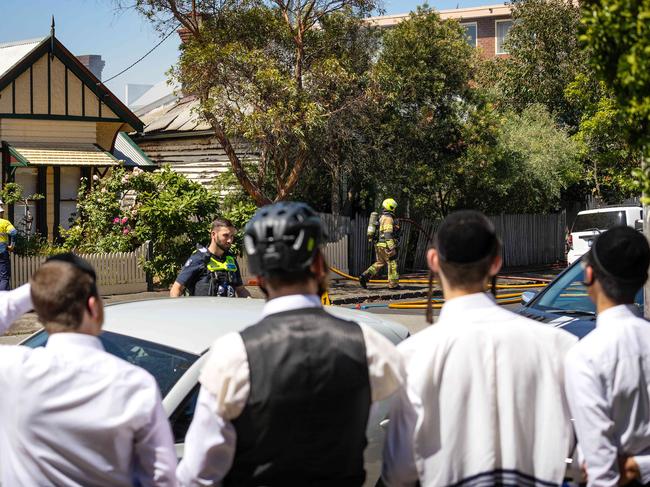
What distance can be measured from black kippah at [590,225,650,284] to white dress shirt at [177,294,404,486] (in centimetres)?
98

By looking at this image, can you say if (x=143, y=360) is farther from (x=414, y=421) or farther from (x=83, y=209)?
(x=83, y=209)

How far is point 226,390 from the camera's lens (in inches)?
107

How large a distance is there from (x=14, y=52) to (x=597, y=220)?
15.8 metres

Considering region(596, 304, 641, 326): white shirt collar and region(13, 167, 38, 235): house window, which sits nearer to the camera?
region(596, 304, 641, 326): white shirt collar

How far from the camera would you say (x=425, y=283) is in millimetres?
22203

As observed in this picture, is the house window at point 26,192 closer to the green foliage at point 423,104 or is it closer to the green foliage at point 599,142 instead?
the green foliage at point 423,104

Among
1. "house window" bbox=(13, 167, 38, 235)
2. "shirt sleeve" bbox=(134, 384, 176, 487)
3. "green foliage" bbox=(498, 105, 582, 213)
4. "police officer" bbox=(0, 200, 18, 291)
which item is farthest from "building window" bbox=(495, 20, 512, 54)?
"shirt sleeve" bbox=(134, 384, 176, 487)

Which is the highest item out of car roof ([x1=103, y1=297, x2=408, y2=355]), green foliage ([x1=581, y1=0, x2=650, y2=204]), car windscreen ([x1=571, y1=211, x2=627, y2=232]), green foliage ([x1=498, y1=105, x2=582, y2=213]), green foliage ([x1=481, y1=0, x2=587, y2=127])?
green foliage ([x1=481, y1=0, x2=587, y2=127])

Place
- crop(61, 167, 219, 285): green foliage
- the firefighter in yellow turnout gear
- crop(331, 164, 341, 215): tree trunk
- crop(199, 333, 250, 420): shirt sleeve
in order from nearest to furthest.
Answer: crop(199, 333, 250, 420): shirt sleeve < crop(61, 167, 219, 285): green foliage < the firefighter in yellow turnout gear < crop(331, 164, 341, 215): tree trunk

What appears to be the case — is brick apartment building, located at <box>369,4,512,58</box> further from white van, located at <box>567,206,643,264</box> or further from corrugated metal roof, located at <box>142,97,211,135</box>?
white van, located at <box>567,206,643,264</box>

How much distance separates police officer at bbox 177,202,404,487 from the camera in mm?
2725

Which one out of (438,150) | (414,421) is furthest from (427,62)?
(414,421)

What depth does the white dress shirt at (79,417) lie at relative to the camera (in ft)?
9.46

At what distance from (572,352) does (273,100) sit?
56.1 feet
